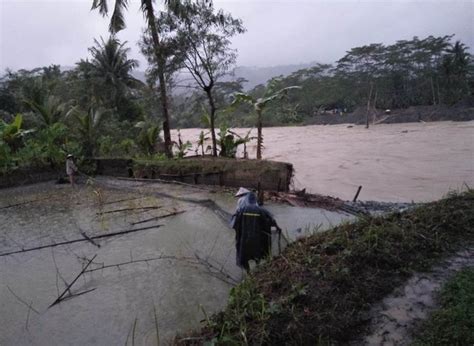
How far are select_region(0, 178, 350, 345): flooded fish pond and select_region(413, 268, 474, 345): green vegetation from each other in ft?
6.13

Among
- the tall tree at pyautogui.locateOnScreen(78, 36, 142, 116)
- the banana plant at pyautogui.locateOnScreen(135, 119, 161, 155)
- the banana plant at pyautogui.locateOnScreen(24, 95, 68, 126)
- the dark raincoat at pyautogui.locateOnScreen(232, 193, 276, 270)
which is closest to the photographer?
the dark raincoat at pyautogui.locateOnScreen(232, 193, 276, 270)

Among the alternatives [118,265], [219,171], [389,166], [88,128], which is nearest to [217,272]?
[118,265]

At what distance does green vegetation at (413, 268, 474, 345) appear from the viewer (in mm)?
2678

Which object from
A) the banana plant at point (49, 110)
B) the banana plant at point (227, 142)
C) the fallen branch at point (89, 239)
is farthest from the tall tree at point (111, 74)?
the fallen branch at point (89, 239)

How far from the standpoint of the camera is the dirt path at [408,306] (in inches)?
116

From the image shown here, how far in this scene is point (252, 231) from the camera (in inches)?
190

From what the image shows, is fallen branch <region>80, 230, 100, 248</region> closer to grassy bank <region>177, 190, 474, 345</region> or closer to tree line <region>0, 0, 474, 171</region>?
grassy bank <region>177, 190, 474, 345</region>

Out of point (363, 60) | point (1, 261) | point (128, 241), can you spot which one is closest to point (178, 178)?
point (128, 241)

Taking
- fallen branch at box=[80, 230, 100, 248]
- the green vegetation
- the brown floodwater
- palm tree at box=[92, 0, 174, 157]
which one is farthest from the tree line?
the green vegetation

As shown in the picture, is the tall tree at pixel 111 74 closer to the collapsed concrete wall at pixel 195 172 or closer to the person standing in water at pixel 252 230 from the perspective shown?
the collapsed concrete wall at pixel 195 172

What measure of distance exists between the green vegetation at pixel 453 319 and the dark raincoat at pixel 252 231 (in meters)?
2.12

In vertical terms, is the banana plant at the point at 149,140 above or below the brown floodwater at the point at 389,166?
above

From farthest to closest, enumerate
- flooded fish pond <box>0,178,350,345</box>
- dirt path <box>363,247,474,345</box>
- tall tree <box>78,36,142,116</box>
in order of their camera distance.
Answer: tall tree <box>78,36,142,116</box> < flooded fish pond <box>0,178,350,345</box> < dirt path <box>363,247,474,345</box>

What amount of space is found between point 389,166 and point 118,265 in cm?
1484
